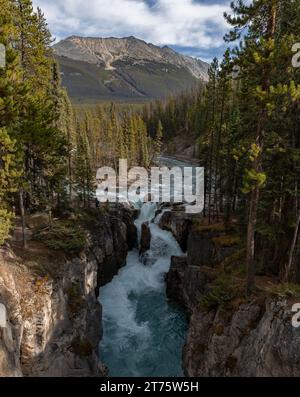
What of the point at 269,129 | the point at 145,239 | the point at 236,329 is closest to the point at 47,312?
the point at 236,329

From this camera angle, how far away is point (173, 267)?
32750 millimetres

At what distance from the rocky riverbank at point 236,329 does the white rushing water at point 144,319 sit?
3.63 metres

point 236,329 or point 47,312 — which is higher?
point 47,312

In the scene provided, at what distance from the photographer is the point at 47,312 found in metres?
17.0

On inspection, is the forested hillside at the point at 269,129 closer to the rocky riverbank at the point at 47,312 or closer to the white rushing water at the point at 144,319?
the white rushing water at the point at 144,319

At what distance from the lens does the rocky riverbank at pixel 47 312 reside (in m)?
15.0

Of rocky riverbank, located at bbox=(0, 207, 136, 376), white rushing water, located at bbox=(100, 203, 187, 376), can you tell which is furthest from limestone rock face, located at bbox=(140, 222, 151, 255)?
rocky riverbank, located at bbox=(0, 207, 136, 376)

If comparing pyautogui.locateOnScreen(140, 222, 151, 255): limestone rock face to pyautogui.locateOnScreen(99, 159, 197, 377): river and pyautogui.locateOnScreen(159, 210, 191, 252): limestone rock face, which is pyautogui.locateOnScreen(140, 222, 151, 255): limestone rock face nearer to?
pyautogui.locateOnScreen(99, 159, 197, 377): river

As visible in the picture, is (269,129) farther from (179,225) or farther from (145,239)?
(145,239)

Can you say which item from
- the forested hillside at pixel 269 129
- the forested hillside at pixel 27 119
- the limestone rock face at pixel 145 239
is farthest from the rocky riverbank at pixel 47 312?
the limestone rock face at pixel 145 239

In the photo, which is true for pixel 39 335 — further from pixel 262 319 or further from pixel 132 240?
pixel 132 240

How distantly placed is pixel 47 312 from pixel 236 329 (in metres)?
10.2
